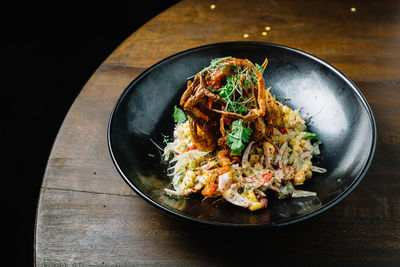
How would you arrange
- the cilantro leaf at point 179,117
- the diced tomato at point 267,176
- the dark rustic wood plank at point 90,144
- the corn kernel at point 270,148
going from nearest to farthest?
1. the diced tomato at point 267,176
2. the corn kernel at point 270,148
3. the dark rustic wood plank at point 90,144
4. the cilantro leaf at point 179,117

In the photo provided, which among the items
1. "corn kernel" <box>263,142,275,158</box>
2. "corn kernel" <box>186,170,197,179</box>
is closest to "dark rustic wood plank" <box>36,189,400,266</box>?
"corn kernel" <box>186,170,197,179</box>

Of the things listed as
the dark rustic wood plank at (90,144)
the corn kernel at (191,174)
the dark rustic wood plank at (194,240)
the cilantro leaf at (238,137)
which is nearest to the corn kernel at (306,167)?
the dark rustic wood plank at (194,240)

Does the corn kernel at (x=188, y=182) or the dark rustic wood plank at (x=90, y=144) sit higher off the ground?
the dark rustic wood plank at (x=90, y=144)

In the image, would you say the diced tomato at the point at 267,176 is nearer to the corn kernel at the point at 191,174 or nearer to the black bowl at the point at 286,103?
the black bowl at the point at 286,103

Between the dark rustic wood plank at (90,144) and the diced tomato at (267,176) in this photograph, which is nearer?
the diced tomato at (267,176)

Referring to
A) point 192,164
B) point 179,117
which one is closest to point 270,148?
point 192,164

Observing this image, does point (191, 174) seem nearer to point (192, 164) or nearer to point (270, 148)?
point (192, 164)

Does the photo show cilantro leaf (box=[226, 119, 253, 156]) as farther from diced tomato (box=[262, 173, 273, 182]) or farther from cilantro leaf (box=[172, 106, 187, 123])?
cilantro leaf (box=[172, 106, 187, 123])
